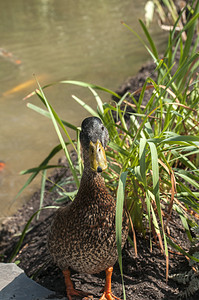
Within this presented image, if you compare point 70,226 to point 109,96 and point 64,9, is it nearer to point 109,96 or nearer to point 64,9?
point 109,96

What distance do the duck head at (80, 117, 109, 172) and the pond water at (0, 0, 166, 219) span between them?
7.24 ft

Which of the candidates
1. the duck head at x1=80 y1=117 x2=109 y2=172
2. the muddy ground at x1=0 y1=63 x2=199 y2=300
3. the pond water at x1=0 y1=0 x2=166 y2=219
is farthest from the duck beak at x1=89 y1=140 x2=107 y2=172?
the pond water at x1=0 y1=0 x2=166 y2=219

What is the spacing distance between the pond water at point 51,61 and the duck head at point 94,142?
2208mm

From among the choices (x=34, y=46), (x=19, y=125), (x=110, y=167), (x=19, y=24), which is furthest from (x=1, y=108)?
(x=19, y=24)

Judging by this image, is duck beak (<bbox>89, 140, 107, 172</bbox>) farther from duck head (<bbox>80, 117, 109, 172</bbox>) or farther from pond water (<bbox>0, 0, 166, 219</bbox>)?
pond water (<bbox>0, 0, 166, 219</bbox>)

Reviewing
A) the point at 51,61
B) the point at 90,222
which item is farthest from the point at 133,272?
the point at 51,61

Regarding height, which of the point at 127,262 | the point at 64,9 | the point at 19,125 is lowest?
the point at 127,262

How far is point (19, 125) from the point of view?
559 cm

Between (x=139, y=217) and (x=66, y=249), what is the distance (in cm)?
55

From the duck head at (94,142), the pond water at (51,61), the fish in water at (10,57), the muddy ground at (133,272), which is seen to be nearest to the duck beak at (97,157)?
the duck head at (94,142)

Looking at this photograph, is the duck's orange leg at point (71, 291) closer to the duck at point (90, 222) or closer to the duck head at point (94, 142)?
the duck at point (90, 222)

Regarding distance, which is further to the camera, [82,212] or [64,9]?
[64,9]

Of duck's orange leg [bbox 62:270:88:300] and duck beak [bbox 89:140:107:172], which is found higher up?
duck beak [bbox 89:140:107:172]

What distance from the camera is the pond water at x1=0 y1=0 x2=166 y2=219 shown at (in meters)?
4.96
